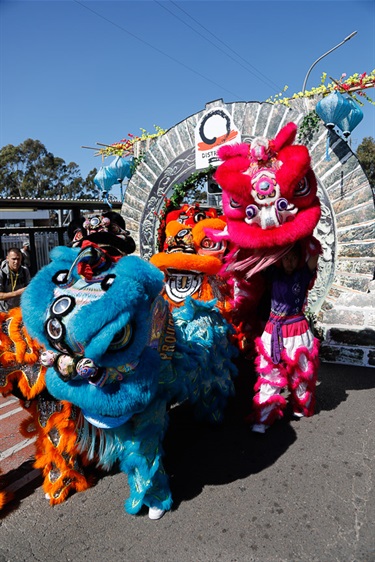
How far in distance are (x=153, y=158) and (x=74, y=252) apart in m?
3.25

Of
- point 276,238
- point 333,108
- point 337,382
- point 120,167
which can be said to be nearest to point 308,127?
point 333,108

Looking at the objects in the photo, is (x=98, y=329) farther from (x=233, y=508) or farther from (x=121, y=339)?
(x=233, y=508)

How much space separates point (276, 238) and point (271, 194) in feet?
1.01

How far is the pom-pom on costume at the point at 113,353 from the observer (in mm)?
1832

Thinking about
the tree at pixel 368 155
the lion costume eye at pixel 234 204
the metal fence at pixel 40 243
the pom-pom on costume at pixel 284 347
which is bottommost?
the pom-pom on costume at pixel 284 347

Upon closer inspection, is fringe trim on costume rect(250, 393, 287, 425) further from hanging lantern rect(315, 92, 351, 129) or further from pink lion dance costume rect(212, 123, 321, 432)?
hanging lantern rect(315, 92, 351, 129)

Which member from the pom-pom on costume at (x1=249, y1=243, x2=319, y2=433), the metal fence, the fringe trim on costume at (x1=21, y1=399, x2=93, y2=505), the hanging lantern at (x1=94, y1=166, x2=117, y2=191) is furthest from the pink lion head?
the metal fence

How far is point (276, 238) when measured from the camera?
2768 mm

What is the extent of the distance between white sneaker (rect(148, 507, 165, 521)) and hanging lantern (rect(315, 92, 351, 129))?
3600mm

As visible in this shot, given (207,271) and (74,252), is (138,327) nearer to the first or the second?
(74,252)

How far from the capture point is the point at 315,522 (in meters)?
2.19

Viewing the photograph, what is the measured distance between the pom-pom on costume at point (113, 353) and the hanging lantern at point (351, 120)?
2945 millimetres

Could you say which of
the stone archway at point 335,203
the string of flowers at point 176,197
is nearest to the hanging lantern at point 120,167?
the string of flowers at point 176,197

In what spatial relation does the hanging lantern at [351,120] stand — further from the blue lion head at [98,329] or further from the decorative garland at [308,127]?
the blue lion head at [98,329]
